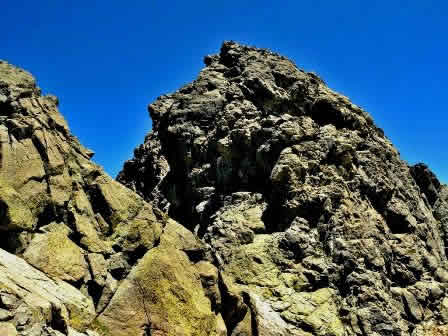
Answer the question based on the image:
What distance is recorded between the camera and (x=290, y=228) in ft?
138

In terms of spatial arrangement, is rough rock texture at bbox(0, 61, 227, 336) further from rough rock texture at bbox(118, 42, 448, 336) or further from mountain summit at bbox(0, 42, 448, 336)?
rough rock texture at bbox(118, 42, 448, 336)

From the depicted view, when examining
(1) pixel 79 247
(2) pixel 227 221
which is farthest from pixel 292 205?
(1) pixel 79 247

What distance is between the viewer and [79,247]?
26.1 metres

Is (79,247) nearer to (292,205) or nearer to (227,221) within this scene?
(227,221)

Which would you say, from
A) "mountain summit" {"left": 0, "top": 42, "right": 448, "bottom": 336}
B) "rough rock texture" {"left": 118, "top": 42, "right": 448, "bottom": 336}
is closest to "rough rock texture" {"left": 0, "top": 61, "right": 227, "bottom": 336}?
"mountain summit" {"left": 0, "top": 42, "right": 448, "bottom": 336}

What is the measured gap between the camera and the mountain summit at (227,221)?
24.0 m

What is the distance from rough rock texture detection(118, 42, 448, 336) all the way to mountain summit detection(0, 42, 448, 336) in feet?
0.53

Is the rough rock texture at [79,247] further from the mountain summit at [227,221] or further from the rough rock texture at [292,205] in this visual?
the rough rock texture at [292,205]

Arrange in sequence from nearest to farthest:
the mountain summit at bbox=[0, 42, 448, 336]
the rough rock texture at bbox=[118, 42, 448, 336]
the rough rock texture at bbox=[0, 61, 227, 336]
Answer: the rough rock texture at bbox=[0, 61, 227, 336], the mountain summit at bbox=[0, 42, 448, 336], the rough rock texture at bbox=[118, 42, 448, 336]

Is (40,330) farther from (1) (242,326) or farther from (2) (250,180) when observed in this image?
(2) (250,180)

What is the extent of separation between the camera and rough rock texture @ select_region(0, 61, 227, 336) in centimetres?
2127

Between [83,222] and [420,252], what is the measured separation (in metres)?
37.7

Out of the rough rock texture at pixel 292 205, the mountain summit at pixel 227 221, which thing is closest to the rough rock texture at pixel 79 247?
the mountain summit at pixel 227 221

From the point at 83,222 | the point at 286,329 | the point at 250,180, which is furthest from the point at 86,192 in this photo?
the point at 250,180
